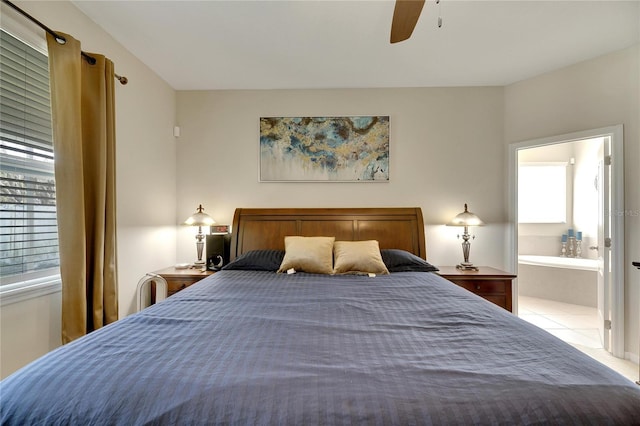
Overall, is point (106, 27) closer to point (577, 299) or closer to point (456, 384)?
point (456, 384)

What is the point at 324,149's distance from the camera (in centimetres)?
340

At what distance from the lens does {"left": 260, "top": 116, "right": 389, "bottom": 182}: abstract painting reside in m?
3.38

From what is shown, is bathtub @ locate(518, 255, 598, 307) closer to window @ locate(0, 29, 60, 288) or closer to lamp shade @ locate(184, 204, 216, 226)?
lamp shade @ locate(184, 204, 216, 226)

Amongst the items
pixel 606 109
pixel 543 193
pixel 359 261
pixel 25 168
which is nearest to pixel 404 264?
pixel 359 261

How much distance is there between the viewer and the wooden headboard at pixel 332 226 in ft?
10.7

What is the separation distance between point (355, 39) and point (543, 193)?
4366 mm

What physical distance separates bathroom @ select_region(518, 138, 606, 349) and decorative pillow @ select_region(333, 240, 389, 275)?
2.57 meters

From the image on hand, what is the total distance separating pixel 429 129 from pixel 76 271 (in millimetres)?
3382

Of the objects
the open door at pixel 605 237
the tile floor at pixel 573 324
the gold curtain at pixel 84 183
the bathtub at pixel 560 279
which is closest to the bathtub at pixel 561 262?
the bathtub at pixel 560 279

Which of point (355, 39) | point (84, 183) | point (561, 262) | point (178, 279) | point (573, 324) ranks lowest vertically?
point (573, 324)

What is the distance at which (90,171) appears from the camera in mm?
2086

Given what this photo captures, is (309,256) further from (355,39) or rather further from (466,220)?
(355,39)

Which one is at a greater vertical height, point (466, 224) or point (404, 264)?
point (466, 224)

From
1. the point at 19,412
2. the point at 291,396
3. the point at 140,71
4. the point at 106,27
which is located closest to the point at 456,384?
the point at 291,396
